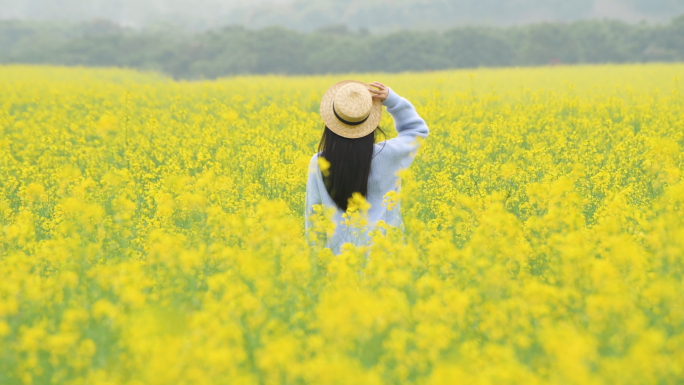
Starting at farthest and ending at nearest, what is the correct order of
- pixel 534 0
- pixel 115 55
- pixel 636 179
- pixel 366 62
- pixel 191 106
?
pixel 534 0 → pixel 115 55 → pixel 366 62 → pixel 191 106 → pixel 636 179

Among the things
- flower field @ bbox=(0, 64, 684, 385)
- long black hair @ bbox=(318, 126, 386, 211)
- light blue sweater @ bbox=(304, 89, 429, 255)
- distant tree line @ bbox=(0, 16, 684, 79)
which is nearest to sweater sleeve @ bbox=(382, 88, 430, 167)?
light blue sweater @ bbox=(304, 89, 429, 255)

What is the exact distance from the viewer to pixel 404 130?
13.3ft

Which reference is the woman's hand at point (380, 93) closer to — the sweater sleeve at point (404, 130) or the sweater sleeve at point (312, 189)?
the sweater sleeve at point (404, 130)

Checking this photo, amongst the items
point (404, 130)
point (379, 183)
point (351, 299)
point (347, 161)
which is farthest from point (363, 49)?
point (351, 299)

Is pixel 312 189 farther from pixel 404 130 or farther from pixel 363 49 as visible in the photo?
pixel 363 49

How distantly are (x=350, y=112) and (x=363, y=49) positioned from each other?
34.3 m

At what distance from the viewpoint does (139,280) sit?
9.48 feet

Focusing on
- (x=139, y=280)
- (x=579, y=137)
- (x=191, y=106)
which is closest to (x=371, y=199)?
(x=139, y=280)

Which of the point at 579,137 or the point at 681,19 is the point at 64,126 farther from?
the point at 681,19

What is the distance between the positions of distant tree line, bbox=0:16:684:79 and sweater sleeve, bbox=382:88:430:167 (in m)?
32.4

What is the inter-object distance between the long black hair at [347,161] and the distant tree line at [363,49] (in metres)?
32.8

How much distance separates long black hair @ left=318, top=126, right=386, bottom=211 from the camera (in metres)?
3.66

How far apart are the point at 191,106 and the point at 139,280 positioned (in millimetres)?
10068

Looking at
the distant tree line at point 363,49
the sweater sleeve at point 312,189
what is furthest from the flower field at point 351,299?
the distant tree line at point 363,49
